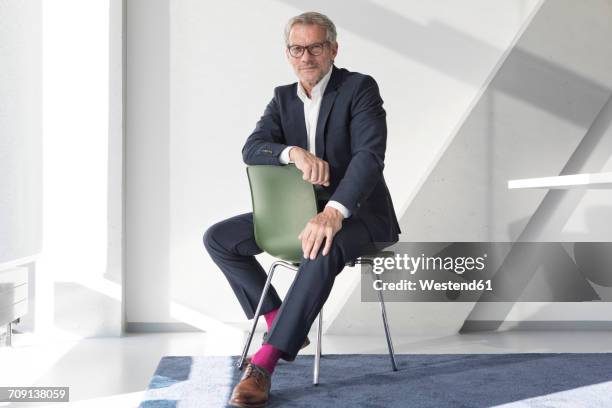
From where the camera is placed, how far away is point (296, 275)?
7.89 feet

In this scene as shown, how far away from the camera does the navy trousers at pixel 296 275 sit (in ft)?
7.75

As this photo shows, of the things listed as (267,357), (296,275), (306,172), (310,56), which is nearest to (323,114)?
(310,56)

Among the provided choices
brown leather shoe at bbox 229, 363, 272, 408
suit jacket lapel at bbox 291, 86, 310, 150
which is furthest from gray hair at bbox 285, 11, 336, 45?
brown leather shoe at bbox 229, 363, 272, 408

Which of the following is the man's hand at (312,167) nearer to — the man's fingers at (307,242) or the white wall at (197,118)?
the man's fingers at (307,242)

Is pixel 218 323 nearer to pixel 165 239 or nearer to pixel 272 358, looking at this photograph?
pixel 165 239

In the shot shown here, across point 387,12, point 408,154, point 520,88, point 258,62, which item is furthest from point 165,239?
point 520,88

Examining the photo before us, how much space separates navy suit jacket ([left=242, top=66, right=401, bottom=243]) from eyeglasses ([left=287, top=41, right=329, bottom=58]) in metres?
0.13

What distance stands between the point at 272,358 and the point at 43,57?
7.70ft

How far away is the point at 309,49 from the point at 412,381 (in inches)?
50.0

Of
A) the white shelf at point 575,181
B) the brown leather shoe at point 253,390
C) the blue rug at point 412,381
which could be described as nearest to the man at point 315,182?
the brown leather shoe at point 253,390

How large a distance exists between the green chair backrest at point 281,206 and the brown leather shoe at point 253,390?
20.5 inches

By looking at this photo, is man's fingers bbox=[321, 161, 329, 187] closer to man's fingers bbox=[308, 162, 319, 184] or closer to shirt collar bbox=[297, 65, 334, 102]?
man's fingers bbox=[308, 162, 319, 184]

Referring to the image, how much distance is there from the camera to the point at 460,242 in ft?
13.4

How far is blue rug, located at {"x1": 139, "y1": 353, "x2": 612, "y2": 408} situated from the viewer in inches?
92.8
